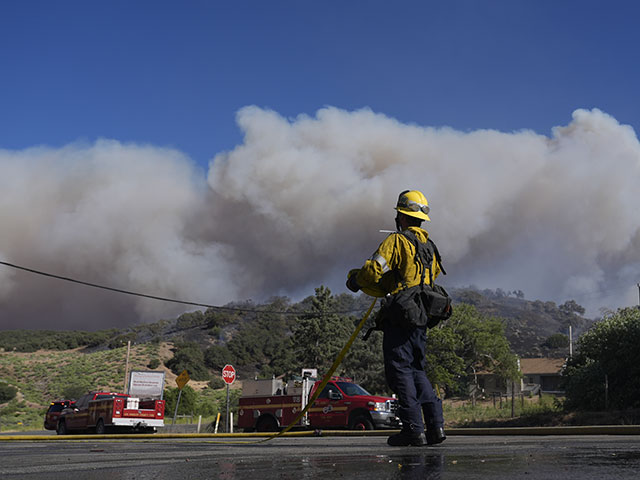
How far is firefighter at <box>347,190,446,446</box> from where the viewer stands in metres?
4.98

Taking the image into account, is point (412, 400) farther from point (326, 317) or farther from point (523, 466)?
point (326, 317)

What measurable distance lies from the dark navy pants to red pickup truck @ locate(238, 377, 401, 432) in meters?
13.1

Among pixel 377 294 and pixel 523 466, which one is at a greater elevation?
pixel 377 294

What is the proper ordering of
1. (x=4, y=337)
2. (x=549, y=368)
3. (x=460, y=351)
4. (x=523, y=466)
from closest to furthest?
(x=523, y=466)
(x=460, y=351)
(x=549, y=368)
(x=4, y=337)

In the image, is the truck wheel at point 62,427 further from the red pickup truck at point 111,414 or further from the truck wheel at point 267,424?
the truck wheel at point 267,424

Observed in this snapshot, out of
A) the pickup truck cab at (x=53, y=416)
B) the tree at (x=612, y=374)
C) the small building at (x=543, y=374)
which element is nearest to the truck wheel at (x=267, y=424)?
the pickup truck cab at (x=53, y=416)

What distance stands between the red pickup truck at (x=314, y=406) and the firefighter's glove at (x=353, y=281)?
13387 millimetres

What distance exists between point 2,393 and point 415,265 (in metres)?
A: 66.5

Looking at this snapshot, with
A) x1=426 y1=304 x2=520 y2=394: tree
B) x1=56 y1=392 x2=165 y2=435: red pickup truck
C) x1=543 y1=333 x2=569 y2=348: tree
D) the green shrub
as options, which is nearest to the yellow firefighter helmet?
x1=56 y1=392 x2=165 y2=435: red pickup truck

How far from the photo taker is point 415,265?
17.0ft

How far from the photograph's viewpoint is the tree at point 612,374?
27.3 metres

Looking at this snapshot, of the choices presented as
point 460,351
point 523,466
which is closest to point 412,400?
point 523,466

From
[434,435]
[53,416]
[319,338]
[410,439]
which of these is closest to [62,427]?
[53,416]

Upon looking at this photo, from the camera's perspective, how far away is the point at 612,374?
1123 inches
